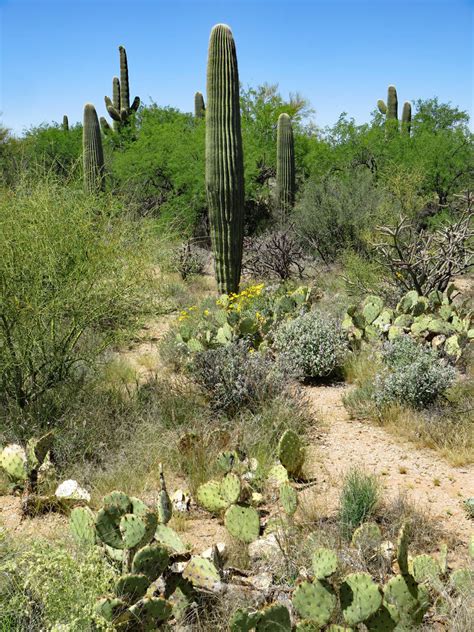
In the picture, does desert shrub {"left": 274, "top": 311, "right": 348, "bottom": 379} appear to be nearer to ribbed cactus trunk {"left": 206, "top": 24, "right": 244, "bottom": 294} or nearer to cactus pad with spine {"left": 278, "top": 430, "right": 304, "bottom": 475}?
cactus pad with spine {"left": 278, "top": 430, "right": 304, "bottom": 475}

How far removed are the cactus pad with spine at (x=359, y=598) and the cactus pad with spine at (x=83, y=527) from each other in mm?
1452

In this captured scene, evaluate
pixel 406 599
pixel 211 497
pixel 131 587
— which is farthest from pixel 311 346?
pixel 131 587

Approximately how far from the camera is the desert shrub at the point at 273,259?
13.5 meters

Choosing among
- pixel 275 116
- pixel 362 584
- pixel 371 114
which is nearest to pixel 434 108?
pixel 371 114

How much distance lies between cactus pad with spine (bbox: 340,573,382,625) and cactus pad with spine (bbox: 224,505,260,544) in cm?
102

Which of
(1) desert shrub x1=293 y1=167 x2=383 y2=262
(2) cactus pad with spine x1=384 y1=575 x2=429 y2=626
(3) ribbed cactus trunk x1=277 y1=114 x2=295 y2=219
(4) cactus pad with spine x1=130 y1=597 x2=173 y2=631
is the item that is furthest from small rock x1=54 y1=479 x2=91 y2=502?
(3) ribbed cactus trunk x1=277 y1=114 x2=295 y2=219

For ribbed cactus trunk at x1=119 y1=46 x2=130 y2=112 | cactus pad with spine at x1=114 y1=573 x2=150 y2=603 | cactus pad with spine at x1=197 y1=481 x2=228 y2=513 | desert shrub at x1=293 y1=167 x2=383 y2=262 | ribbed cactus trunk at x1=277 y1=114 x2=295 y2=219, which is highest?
ribbed cactus trunk at x1=119 y1=46 x2=130 y2=112

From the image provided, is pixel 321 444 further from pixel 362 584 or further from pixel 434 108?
pixel 434 108

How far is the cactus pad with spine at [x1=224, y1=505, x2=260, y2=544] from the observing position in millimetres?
4301

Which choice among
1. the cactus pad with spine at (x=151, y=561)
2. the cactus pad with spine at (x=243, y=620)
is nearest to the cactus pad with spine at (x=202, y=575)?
the cactus pad with spine at (x=151, y=561)

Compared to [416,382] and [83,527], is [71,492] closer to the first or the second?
[83,527]

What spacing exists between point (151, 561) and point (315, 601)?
2.84 feet

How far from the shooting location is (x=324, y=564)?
342 cm

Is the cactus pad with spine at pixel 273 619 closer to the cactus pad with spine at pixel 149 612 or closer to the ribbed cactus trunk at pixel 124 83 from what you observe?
the cactus pad with spine at pixel 149 612
